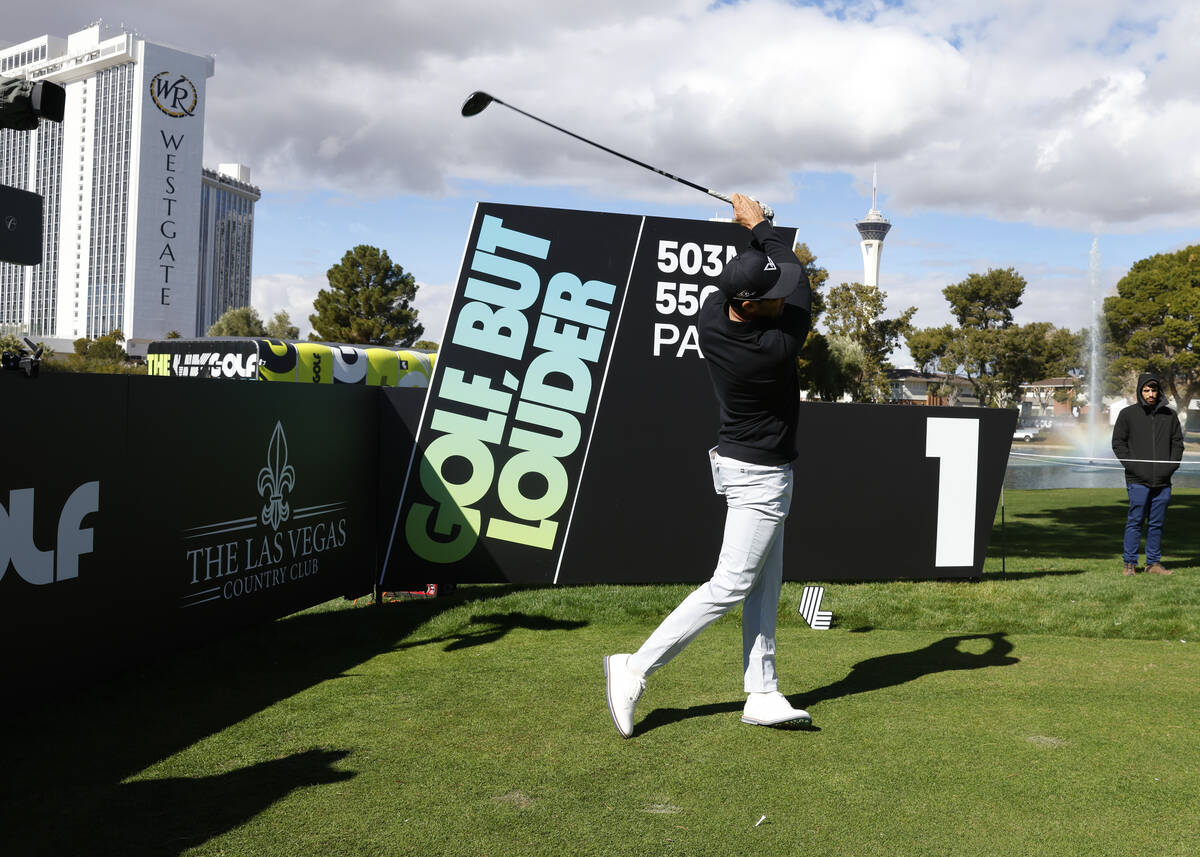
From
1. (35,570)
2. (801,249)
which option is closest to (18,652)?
(35,570)

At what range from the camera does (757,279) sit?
3832mm

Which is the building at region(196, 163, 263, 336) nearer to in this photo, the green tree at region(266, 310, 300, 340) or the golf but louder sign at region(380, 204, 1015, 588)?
the green tree at region(266, 310, 300, 340)

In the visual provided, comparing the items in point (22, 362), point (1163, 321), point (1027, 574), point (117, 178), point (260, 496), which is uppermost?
point (117, 178)

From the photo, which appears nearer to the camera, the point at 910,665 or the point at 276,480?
the point at 910,665

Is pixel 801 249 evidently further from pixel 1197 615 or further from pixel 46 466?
pixel 46 466

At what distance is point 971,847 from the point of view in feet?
9.35

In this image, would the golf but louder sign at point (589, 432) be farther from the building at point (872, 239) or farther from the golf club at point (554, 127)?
the building at point (872, 239)

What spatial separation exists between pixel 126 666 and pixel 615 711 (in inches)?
96.4

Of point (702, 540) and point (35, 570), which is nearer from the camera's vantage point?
point (35, 570)

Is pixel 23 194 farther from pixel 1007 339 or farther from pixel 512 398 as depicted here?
pixel 1007 339

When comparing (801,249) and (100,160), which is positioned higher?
(100,160)

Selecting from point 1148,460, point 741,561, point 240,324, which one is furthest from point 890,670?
point 240,324

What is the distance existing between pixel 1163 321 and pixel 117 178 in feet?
405

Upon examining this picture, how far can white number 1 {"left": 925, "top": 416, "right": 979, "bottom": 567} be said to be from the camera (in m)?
7.41
